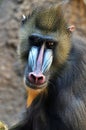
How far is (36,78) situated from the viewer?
5.60 metres

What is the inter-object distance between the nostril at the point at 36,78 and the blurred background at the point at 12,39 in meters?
2.15

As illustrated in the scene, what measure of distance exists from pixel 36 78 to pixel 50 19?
73cm

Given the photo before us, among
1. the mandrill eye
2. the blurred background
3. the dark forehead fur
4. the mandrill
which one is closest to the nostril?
the mandrill

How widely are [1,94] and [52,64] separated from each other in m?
2.38

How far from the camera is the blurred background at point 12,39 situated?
8.13 meters

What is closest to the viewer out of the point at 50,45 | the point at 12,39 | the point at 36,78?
the point at 36,78

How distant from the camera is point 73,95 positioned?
19.9 ft

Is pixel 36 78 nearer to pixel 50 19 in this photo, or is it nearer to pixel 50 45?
pixel 50 45

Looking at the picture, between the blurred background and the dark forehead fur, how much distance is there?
202cm

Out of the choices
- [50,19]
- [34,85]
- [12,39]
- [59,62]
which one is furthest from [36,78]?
[12,39]

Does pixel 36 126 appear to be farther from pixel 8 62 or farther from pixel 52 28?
pixel 8 62

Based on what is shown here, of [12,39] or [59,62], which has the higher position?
[59,62]

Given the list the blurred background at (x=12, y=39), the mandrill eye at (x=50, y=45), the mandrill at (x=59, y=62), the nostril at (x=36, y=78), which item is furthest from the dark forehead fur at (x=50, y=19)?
the blurred background at (x=12, y=39)

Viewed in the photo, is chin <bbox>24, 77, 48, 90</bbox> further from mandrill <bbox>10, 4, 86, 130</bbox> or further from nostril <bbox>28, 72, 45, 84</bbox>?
mandrill <bbox>10, 4, 86, 130</bbox>
